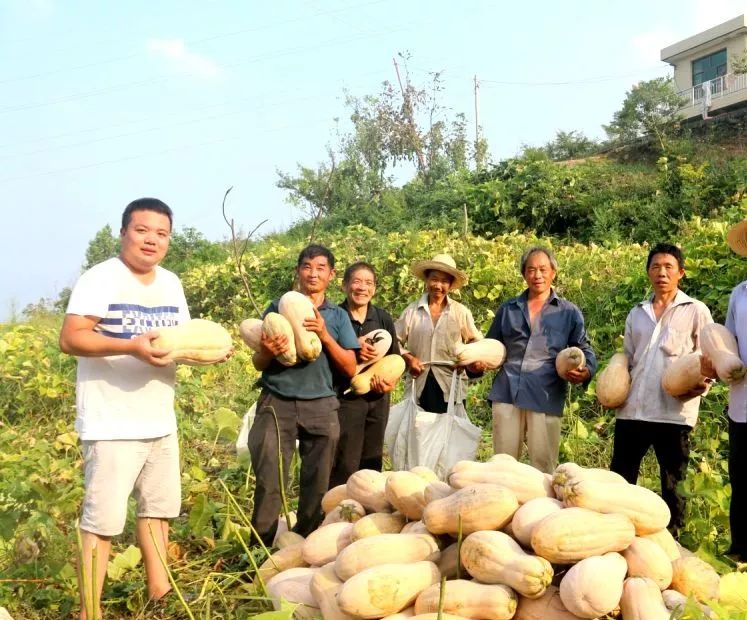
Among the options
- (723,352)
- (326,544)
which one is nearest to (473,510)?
(326,544)

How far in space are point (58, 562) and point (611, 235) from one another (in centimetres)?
993

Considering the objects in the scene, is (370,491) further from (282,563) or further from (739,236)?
(739,236)

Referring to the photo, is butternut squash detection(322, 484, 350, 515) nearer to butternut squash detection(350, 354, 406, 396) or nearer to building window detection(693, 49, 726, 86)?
butternut squash detection(350, 354, 406, 396)

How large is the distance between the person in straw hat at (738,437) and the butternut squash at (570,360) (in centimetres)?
70

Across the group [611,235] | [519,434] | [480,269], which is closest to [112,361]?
[519,434]

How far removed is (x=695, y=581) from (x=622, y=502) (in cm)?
37

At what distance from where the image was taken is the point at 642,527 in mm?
2742

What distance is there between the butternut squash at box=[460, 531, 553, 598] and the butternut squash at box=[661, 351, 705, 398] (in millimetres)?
1913

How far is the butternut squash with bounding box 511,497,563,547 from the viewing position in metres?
2.66

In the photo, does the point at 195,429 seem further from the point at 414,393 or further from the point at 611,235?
the point at 611,235

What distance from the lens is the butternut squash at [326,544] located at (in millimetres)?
3098

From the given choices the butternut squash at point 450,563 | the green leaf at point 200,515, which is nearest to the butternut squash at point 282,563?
the butternut squash at point 450,563

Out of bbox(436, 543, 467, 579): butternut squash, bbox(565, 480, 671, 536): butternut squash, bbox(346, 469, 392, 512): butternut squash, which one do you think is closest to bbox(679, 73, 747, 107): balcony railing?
bbox(346, 469, 392, 512): butternut squash

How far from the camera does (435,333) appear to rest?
5.10 meters
